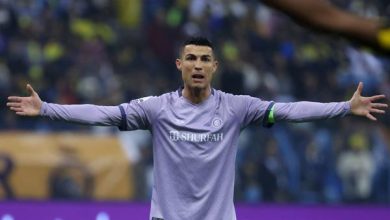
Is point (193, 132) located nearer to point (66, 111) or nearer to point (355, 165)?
point (66, 111)

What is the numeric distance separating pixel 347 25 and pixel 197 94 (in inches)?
103

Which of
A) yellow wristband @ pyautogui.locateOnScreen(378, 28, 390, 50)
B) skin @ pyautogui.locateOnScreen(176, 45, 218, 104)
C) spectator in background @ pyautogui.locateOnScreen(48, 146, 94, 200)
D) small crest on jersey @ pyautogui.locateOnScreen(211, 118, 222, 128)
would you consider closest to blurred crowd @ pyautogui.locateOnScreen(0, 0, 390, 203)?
spectator in background @ pyautogui.locateOnScreen(48, 146, 94, 200)

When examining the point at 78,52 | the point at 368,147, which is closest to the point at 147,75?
the point at 78,52

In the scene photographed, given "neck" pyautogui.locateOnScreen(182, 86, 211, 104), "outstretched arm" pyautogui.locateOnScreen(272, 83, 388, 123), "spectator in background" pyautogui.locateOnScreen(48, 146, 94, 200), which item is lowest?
"spectator in background" pyautogui.locateOnScreen(48, 146, 94, 200)

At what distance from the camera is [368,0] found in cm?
1502

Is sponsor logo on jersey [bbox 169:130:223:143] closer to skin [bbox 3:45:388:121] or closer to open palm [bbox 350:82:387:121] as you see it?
skin [bbox 3:45:388:121]

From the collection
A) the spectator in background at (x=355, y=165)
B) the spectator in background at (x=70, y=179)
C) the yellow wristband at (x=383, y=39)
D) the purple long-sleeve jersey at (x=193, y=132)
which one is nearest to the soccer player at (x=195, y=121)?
the purple long-sleeve jersey at (x=193, y=132)

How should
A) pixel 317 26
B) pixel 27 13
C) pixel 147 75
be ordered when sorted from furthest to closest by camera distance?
1. pixel 27 13
2. pixel 147 75
3. pixel 317 26

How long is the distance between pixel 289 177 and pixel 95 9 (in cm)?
432

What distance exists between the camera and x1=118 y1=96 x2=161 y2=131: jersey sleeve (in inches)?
276

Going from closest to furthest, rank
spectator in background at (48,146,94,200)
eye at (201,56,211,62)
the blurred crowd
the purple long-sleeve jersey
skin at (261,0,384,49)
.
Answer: skin at (261,0,384,49) < the purple long-sleeve jersey < eye at (201,56,211,62) < spectator in background at (48,146,94,200) < the blurred crowd

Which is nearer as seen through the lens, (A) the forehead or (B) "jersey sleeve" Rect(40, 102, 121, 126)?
(B) "jersey sleeve" Rect(40, 102, 121, 126)

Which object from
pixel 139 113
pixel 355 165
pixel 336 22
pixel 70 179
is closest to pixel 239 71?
pixel 355 165

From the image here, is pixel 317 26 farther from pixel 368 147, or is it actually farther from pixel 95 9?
pixel 95 9
